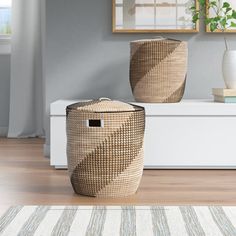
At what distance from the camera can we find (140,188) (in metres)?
2.88

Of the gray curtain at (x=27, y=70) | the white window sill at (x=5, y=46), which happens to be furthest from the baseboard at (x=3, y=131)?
the white window sill at (x=5, y=46)

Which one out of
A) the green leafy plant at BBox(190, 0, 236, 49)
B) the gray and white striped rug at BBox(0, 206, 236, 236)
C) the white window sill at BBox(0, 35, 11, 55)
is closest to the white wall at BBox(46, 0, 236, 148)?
the green leafy plant at BBox(190, 0, 236, 49)

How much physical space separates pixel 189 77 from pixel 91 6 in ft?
2.63

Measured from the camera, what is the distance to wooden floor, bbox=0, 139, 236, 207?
2602 mm

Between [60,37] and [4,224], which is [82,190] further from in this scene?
[60,37]

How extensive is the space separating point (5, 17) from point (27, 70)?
1.99 ft

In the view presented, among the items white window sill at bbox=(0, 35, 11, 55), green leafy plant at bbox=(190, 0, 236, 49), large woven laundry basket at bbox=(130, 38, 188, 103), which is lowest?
large woven laundry basket at bbox=(130, 38, 188, 103)

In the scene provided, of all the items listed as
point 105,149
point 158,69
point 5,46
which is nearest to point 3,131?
point 5,46

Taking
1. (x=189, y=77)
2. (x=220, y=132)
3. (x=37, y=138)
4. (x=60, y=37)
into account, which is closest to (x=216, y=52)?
(x=189, y=77)

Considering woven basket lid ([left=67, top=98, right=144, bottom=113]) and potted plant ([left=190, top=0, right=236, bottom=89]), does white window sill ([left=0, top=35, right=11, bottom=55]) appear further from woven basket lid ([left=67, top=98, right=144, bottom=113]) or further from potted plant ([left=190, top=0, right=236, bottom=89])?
woven basket lid ([left=67, top=98, right=144, bottom=113])

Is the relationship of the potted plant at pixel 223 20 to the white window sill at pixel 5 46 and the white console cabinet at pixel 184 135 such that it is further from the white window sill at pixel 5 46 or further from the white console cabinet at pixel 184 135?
the white window sill at pixel 5 46

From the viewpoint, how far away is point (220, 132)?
341cm

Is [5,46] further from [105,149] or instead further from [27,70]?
[105,149]

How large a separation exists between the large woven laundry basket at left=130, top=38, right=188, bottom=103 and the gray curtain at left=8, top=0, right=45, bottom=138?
176cm
